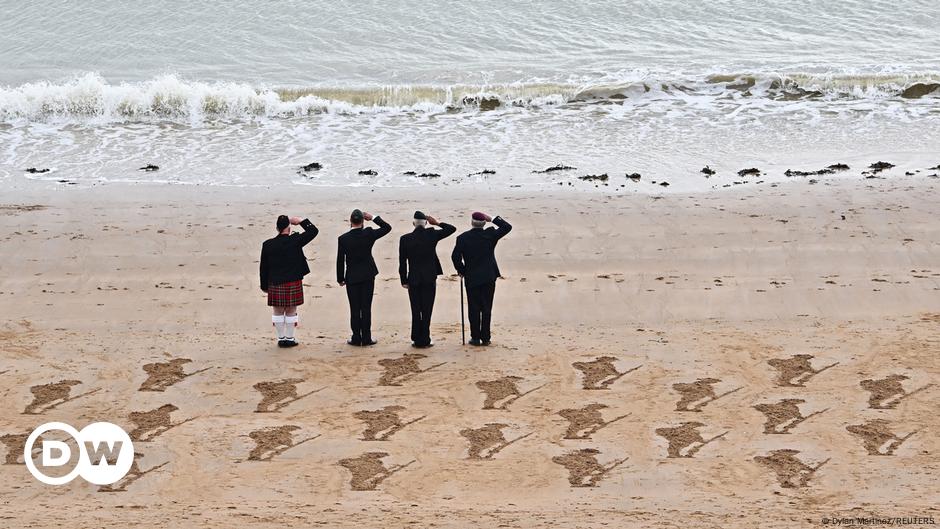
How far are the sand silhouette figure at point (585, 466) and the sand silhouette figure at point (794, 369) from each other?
2.12m

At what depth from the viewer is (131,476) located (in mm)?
7359

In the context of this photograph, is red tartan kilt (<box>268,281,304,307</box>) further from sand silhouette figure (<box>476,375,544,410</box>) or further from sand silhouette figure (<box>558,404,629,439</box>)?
sand silhouette figure (<box>558,404,629,439</box>)

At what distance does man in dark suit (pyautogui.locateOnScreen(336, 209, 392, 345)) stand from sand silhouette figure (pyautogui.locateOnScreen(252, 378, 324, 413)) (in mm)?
1088

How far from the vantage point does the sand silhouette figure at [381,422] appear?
26.5 feet

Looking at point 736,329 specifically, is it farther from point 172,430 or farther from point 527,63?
point 527,63

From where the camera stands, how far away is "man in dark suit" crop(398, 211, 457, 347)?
10125 mm

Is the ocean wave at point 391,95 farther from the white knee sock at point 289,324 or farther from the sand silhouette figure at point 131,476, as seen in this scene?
the sand silhouette figure at point 131,476

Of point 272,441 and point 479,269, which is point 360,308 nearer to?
point 479,269

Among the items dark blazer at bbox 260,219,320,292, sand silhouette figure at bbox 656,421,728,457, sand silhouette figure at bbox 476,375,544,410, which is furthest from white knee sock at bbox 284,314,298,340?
sand silhouette figure at bbox 656,421,728,457

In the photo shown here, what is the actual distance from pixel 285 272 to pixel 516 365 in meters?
2.18

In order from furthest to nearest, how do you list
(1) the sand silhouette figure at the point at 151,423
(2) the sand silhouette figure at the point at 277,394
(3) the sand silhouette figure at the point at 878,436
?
1. (2) the sand silhouette figure at the point at 277,394
2. (1) the sand silhouette figure at the point at 151,423
3. (3) the sand silhouette figure at the point at 878,436

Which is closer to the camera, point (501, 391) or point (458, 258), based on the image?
A: point (501, 391)

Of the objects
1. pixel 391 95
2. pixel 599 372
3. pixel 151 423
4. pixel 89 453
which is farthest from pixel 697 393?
pixel 391 95

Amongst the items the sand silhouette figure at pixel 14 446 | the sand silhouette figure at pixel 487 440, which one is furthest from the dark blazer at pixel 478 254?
the sand silhouette figure at pixel 14 446
